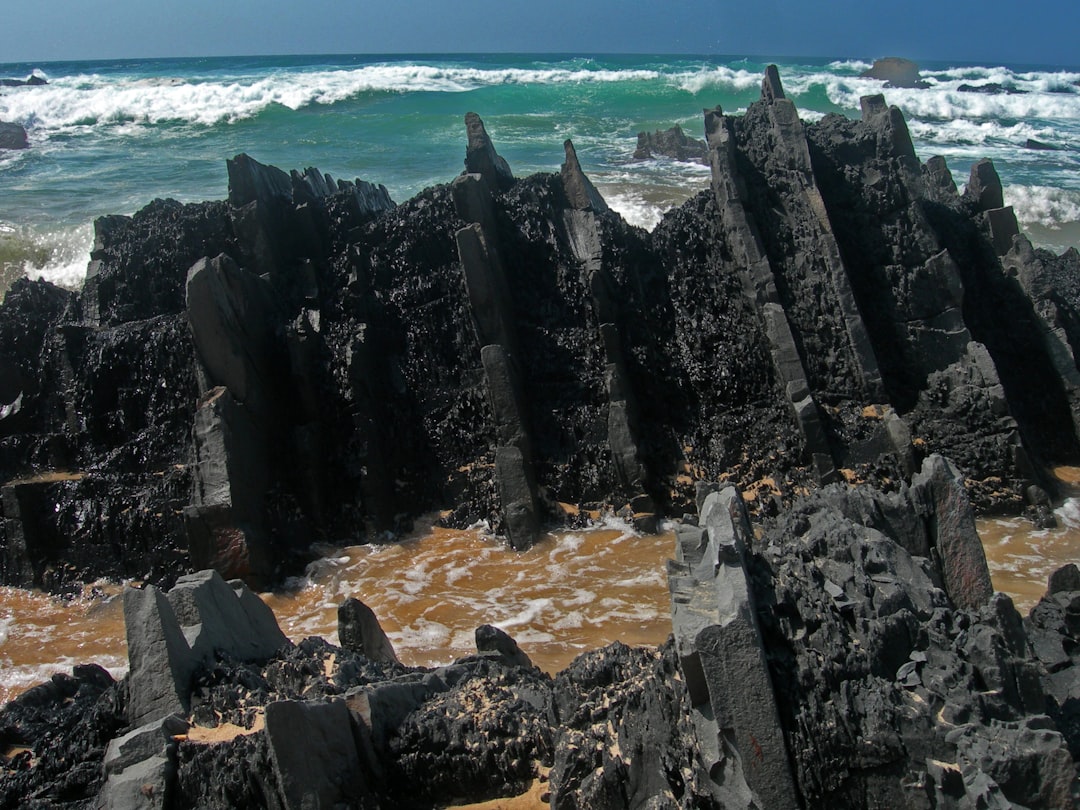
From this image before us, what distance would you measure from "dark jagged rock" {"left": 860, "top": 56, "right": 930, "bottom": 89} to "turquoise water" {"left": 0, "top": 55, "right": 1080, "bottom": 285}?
1.18 meters

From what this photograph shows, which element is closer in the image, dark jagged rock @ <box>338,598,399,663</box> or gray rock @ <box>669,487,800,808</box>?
gray rock @ <box>669,487,800,808</box>

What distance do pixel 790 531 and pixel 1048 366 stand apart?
21.0ft

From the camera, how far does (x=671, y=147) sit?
24.5 metres

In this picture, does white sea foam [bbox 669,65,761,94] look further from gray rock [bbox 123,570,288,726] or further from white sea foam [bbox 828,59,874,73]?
gray rock [bbox 123,570,288,726]

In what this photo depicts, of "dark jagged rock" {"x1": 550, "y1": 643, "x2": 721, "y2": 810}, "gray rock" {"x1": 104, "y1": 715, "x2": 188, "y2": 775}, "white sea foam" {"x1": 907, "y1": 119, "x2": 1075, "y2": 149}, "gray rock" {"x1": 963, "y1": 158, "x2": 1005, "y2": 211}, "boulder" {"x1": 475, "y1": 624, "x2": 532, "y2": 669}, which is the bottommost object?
"boulder" {"x1": 475, "y1": 624, "x2": 532, "y2": 669}

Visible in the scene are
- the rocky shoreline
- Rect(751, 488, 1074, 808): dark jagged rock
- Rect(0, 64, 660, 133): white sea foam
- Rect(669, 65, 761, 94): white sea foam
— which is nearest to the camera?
Rect(751, 488, 1074, 808): dark jagged rock

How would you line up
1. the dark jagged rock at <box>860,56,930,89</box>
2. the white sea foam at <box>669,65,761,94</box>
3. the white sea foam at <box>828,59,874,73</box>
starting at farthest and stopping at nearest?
the white sea foam at <box>828,59,874,73</box> → the dark jagged rock at <box>860,56,930,89</box> → the white sea foam at <box>669,65,761,94</box>

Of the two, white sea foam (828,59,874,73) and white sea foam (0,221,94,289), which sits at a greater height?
white sea foam (828,59,874,73)

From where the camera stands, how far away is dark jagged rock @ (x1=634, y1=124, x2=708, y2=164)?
2423cm

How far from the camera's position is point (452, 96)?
35.4 meters

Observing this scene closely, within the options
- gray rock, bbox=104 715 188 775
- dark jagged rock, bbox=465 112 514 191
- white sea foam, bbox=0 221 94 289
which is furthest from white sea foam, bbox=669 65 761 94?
gray rock, bbox=104 715 188 775

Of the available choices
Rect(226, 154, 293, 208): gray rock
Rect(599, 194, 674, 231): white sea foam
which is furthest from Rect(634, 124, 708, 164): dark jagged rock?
Rect(226, 154, 293, 208): gray rock

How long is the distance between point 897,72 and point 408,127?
24.5 metres

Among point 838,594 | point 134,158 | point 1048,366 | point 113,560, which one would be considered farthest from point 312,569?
point 134,158
